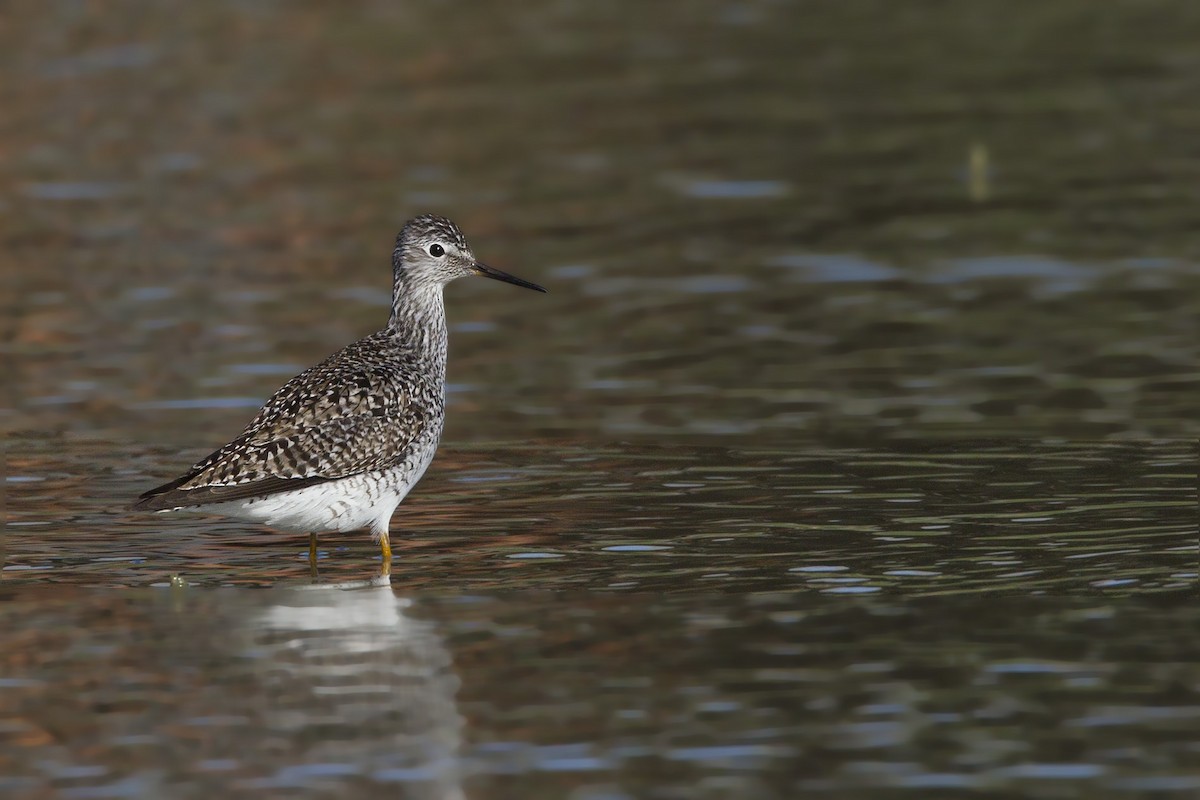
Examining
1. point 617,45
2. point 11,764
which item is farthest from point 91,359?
point 617,45

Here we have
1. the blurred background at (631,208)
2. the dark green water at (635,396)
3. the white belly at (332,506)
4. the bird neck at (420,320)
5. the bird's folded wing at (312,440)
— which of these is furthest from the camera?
the blurred background at (631,208)

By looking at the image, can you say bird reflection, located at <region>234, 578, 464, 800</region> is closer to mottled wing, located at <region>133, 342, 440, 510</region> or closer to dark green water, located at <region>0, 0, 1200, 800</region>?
dark green water, located at <region>0, 0, 1200, 800</region>

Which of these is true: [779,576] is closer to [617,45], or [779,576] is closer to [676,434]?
[676,434]

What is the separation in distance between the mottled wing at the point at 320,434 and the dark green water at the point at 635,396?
0.57 metres

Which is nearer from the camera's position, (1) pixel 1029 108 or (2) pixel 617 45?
(1) pixel 1029 108

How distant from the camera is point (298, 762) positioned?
31.1 feet

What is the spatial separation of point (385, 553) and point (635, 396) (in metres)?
4.26

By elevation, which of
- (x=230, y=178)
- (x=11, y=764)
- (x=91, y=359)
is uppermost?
(x=230, y=178)

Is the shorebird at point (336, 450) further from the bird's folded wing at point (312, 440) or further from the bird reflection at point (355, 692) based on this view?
the bird reflection at point (355, 692)

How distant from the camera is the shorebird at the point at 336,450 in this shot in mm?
12648

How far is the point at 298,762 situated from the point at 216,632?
7.42 ft

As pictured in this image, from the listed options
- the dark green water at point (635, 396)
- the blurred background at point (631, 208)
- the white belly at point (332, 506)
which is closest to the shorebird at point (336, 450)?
the white belly at point (332, 506)

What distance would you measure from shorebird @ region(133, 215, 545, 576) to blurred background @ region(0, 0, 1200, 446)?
2.22m

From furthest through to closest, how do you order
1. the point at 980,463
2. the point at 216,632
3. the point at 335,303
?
the point at 335,303 < the point at 980,463 < the point at 216,632
